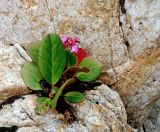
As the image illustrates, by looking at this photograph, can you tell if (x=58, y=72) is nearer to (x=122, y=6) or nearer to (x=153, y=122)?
(x=122, y=6)

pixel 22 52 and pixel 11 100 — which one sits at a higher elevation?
pixel 22 52

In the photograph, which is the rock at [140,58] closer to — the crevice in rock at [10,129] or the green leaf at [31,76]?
the green leaf at [31,76]

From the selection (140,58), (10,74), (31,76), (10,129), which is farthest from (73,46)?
(10,129)

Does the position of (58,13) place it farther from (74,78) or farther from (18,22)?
(74,78)

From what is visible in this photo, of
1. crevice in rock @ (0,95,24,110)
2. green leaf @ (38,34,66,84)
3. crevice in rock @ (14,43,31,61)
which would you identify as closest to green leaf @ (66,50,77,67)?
green leaf @ (38,34,66,84)

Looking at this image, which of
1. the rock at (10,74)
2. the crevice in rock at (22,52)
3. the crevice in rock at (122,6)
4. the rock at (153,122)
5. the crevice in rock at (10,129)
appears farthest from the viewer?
the rock at (153,122)

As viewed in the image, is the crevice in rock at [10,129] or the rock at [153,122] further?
the rock at [153,122]

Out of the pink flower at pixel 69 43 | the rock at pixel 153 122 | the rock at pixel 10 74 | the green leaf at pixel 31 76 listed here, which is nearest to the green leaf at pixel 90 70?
the pink flower at pixel 69 43
